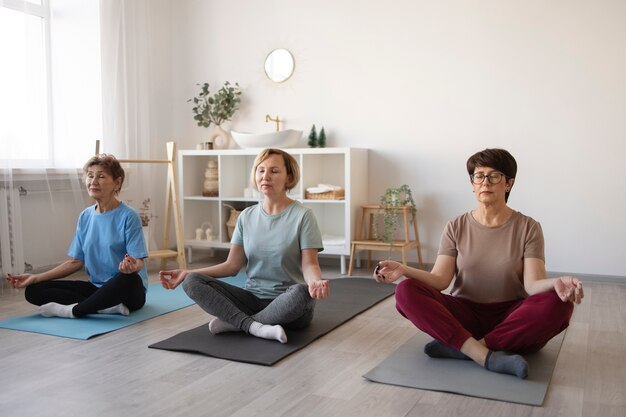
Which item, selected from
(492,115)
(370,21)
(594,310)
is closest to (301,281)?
(594,310)

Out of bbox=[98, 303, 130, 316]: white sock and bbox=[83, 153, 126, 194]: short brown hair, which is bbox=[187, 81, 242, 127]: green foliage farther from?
bbox=[98, 303, 130, 316]: white sock

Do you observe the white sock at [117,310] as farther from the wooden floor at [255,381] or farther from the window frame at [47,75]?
the window frame at [47,75]

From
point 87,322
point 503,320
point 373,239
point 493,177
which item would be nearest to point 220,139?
point 373,239

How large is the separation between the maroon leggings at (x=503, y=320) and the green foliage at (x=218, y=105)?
3.30m

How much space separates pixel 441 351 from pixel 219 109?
339 centimetres

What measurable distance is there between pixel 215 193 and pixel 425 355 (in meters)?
3.05

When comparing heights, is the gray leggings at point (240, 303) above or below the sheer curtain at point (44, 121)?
below

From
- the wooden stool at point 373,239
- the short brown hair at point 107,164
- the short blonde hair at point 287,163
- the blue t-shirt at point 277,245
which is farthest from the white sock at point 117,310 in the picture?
the wooden stool at point 373,239

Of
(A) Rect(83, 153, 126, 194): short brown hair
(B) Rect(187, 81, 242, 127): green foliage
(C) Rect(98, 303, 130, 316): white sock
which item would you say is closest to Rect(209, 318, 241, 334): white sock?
(C) Rect(98, 303, 130, 316): white sock

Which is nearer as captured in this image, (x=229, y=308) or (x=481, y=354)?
(x=481, y=354)

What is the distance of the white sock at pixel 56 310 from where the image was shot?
3322mm

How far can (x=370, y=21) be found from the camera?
502cm

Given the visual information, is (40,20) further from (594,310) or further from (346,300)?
(594,310)

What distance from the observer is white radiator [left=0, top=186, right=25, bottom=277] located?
161 inches
